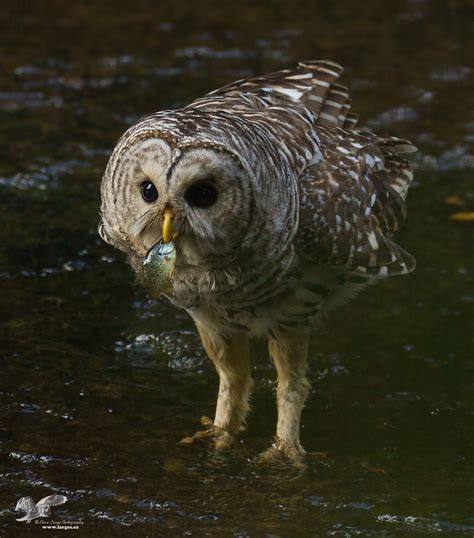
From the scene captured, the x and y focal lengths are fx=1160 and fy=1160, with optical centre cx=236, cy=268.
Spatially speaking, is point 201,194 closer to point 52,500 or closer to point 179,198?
point 179,198

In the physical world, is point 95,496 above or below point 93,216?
below

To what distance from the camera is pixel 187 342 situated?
290 inches

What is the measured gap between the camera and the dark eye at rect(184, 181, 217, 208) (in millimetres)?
4665

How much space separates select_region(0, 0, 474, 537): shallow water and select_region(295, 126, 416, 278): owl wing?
0.94 m

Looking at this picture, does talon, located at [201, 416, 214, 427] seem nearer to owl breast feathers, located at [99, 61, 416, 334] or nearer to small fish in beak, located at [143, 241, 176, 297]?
owl breast feathers, located at [99, 61, 416, 334]

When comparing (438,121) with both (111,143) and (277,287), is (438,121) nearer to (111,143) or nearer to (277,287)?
(111,143)

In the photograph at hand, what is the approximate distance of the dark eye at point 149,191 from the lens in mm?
4691

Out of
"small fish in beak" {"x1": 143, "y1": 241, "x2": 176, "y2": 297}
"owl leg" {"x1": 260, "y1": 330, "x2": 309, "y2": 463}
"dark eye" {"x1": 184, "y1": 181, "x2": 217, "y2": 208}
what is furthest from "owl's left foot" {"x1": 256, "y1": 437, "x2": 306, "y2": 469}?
"dark eye" {"x1": 184, "y1": 181, "x2": 217, "y2": 208}

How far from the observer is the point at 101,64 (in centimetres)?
1177

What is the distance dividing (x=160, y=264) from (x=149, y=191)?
337mm

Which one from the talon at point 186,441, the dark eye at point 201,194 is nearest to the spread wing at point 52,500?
the talon at point 186,441

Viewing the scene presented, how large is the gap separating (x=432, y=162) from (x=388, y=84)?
177cm

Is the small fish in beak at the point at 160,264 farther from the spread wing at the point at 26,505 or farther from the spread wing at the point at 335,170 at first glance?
the spread wing at the point at 26,505

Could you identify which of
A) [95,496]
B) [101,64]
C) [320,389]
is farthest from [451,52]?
[95,496]
